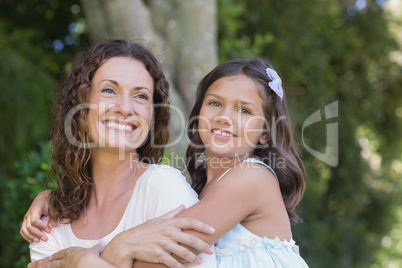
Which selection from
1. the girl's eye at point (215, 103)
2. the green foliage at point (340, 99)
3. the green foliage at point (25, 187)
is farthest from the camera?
the green foliage at point (340, 99)

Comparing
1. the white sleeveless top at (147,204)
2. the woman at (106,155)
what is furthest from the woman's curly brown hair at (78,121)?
the white sleeveless top at (147,204)

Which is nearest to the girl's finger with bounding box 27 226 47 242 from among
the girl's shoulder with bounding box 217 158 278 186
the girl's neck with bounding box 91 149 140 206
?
the girl's neck with bounding box 91 149 140 206

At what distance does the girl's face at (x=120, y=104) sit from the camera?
222 centimetres

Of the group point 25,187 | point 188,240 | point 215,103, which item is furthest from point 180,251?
Result: point 25,187

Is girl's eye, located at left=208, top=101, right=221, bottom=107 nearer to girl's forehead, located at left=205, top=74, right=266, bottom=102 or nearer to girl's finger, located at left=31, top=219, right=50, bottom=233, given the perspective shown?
girl's forehead, located at left=205, top=74, right=266, bottom=102

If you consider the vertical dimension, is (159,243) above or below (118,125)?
below

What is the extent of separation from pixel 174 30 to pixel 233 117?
2302mm

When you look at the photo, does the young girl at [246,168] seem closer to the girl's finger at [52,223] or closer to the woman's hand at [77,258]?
the woman's hand at [77,258]

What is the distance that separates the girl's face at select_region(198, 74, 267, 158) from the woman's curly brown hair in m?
0.24

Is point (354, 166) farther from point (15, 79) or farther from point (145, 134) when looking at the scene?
point (145, 134)

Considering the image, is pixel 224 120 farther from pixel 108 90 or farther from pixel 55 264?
pixel 55 264

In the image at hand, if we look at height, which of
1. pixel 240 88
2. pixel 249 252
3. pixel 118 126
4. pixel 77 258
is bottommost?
pixel 249 252

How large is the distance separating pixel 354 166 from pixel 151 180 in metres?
5.99

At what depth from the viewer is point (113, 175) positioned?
7.62 ft
